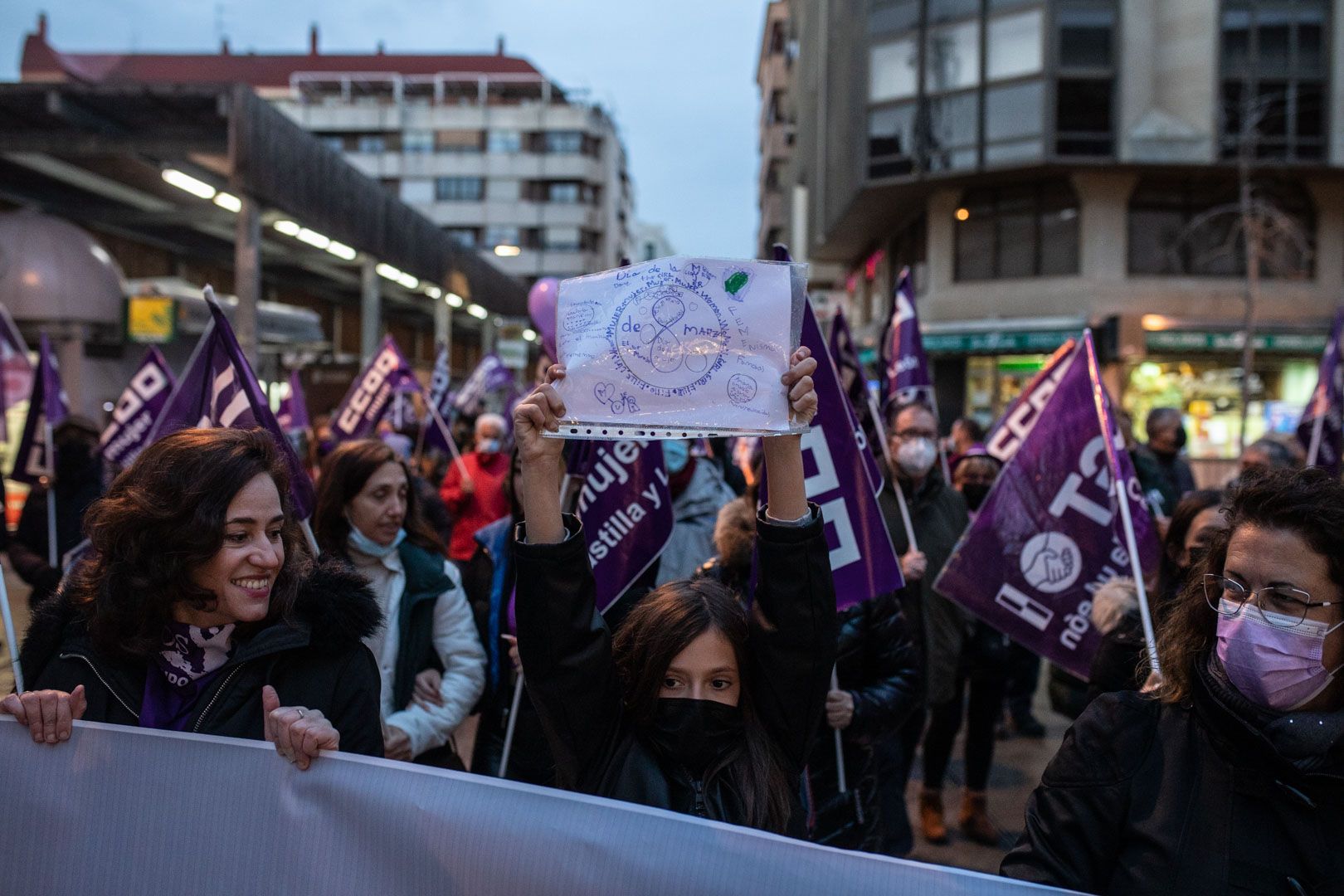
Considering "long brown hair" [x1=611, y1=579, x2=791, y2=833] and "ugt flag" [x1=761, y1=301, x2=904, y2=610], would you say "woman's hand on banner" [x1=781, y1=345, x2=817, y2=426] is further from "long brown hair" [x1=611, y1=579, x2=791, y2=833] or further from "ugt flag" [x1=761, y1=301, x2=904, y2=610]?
"ugt flag" [x1=761, y1=301, x2=904, y2=610]

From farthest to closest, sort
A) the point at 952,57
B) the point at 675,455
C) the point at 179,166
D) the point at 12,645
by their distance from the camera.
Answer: the point at 952,57, the point at 179,166, the point at 675,455, the point at 12,645

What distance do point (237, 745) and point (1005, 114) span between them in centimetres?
2343

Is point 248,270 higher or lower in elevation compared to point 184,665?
higher

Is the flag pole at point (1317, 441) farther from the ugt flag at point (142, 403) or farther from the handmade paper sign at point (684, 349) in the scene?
the ugt flag at point (142, 403)

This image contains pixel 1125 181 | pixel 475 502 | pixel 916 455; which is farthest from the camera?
pixel 1125 181

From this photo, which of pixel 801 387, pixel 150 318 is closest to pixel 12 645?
pixel 801 387

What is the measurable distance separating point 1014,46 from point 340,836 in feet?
79.2

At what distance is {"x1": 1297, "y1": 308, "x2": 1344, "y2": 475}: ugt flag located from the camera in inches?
284

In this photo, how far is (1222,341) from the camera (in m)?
22.3

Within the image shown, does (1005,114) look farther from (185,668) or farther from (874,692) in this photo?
(185,668)

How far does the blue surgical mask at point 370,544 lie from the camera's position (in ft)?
12.0

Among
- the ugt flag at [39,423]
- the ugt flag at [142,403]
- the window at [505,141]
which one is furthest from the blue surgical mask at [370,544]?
the window at [505,141]

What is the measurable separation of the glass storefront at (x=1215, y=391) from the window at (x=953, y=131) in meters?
5.59

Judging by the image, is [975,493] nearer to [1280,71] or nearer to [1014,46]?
[1014,46]
